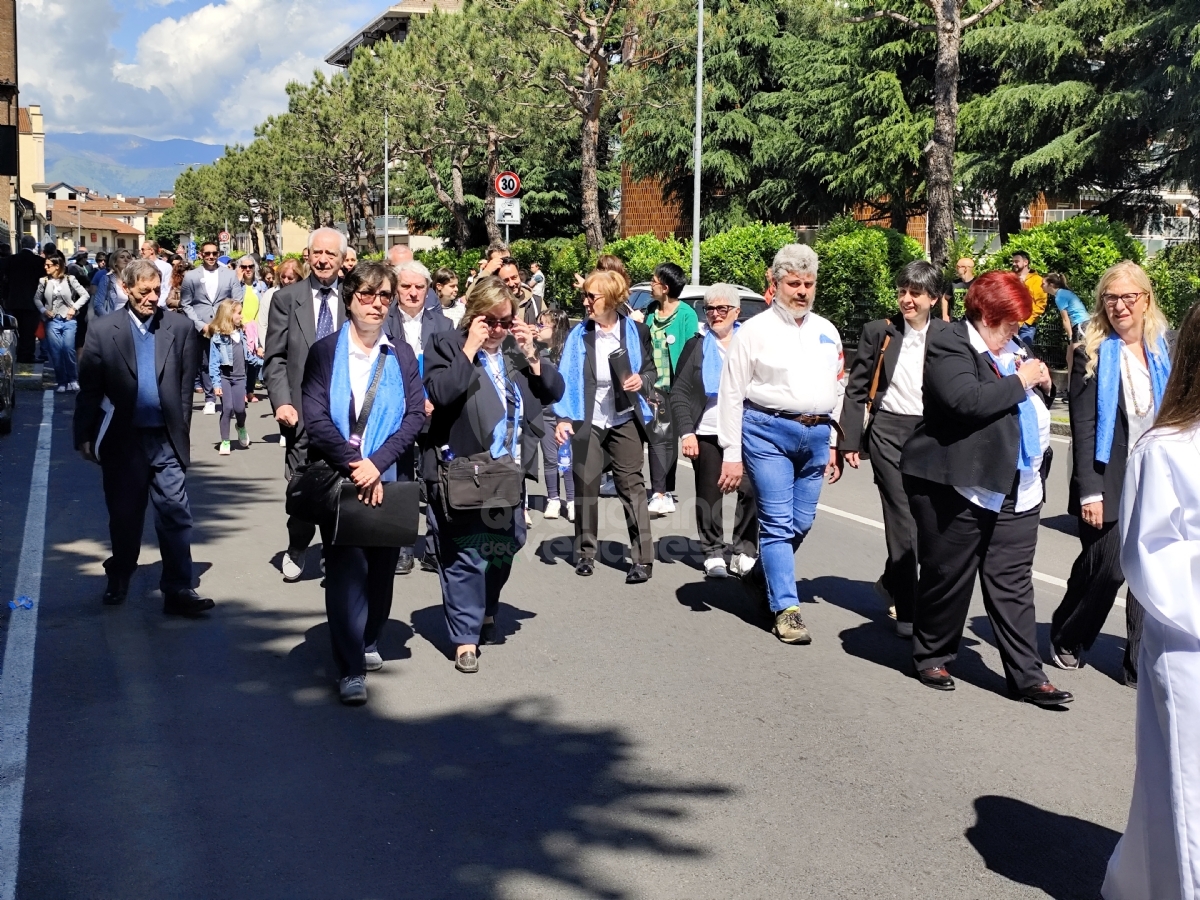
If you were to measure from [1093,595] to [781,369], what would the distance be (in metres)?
1.79

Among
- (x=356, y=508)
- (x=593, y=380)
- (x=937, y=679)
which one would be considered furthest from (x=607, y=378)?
(x=937, y=679)

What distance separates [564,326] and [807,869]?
762 cm

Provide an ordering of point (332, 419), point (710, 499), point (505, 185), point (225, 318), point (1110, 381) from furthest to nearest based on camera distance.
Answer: point (505, 185), point (225, 318), point (710, 499), point (1110, 381), point (332, 419)

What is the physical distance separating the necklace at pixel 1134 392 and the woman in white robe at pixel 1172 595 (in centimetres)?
282

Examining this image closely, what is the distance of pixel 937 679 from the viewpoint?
585 cm

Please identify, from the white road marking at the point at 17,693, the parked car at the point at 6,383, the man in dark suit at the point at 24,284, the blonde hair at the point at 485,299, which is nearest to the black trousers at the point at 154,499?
the white road marking at the point at 17,693

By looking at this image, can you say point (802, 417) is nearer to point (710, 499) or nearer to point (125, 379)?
point (710, 499)

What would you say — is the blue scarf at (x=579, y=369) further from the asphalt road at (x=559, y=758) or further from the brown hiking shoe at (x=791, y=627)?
the brown hiking shoe at (x=791, y=627)

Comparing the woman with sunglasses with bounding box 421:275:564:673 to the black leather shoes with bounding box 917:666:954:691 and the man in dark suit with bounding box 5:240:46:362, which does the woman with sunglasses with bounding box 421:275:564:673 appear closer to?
the black leather shoes with bounding box 917:666:954:691

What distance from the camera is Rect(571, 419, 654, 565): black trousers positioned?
803cm

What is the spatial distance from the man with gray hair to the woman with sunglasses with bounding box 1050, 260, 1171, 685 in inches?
47.2

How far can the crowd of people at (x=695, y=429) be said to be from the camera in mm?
5574

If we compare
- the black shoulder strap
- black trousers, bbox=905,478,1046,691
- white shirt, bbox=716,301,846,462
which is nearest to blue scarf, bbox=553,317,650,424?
white shirt, bbox=716,301,846,462

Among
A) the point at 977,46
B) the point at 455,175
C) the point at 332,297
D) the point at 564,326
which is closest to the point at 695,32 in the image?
the point at 977,46
